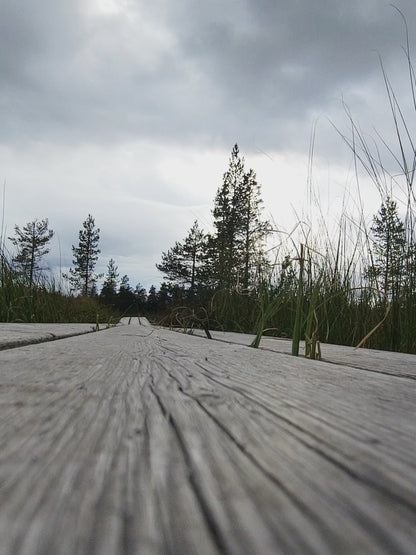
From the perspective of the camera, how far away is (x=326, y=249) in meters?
3.87

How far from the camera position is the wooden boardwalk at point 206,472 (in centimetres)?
19

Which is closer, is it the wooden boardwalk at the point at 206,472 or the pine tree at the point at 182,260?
the wooden boardwalk at the point at 206,472

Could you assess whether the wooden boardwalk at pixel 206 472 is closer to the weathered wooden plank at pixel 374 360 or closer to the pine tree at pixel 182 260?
the weathered wooden plank at pixel 374 360

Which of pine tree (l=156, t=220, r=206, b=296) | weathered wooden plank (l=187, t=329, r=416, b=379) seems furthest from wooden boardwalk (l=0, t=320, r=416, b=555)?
pine tree (l=156, t=220, r=206, b=296)

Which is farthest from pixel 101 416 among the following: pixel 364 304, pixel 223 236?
pixel 223 236

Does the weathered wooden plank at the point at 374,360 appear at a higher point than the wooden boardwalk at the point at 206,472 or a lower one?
lower

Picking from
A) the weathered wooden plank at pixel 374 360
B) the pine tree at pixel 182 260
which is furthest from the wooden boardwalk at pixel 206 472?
the pine tree at pixel 182 260

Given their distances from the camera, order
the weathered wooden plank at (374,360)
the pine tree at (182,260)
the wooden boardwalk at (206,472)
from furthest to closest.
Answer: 1. the pine tree at (182,260)
2. the weathered wooden plank at (374,360)
3. the wooden boardwalk at (206,472)

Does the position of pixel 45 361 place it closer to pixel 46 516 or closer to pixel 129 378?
pixel 129 378

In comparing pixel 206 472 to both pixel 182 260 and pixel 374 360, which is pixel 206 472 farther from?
pixel 182 260

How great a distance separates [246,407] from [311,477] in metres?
0.16

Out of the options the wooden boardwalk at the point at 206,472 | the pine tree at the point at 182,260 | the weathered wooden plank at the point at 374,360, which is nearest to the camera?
the wooden boardwalk at the point at 206,472

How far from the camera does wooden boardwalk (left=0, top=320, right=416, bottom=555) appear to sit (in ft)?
0.62

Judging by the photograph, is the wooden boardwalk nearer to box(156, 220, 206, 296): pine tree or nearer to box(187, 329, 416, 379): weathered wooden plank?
box(187, 329, 416, 379): weathered wooden plank
